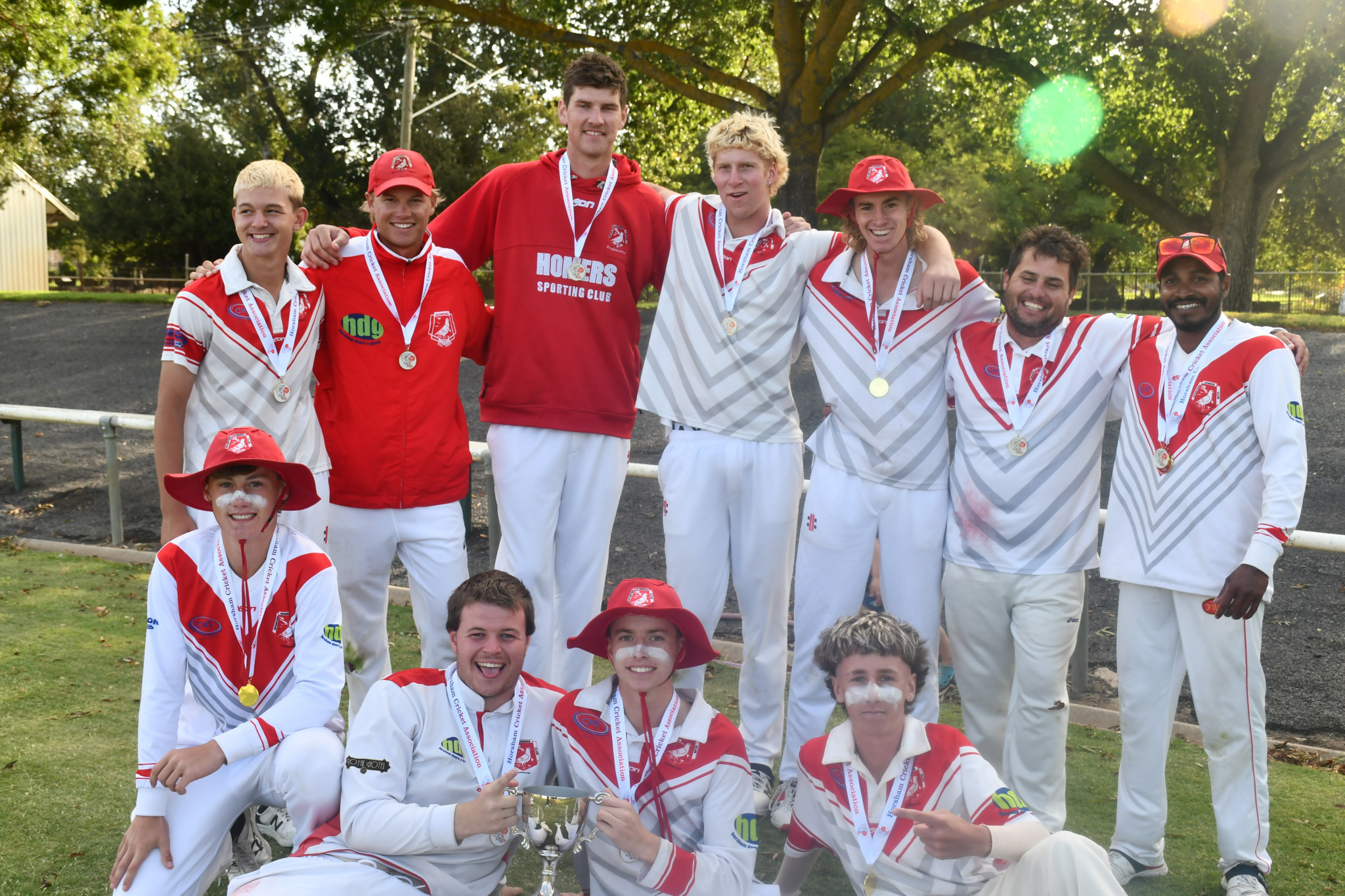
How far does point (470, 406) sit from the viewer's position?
1382 centimetres

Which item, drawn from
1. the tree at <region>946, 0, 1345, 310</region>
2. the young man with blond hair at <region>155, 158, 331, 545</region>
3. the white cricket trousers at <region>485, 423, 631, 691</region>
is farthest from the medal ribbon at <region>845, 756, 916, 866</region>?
the tree at <region>946, 0, 1345, 310</region>

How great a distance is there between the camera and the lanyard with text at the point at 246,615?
12.1 feet

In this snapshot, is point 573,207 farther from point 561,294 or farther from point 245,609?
point 245,609

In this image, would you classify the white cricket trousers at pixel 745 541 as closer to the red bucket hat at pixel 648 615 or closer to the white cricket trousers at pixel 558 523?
the white cricket trousers at pixel 558 523

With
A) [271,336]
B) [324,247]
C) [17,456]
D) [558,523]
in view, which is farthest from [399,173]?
[17,456]

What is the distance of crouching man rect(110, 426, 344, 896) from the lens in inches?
135

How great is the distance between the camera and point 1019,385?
13.4ft

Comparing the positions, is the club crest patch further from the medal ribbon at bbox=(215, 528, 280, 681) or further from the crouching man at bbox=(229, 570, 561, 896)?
the medal ribbon at bbox=(215, 528, 280, 681)

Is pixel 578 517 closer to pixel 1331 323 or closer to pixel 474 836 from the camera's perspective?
pixel 474 836

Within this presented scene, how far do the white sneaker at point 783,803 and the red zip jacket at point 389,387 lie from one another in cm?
182

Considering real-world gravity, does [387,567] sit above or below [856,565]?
below

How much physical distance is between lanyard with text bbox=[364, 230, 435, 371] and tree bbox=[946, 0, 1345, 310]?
12.8 meters

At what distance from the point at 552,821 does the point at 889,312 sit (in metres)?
2.30

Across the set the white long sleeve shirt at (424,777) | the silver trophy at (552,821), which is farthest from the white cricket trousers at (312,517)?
the silver trophy at (552,821)
